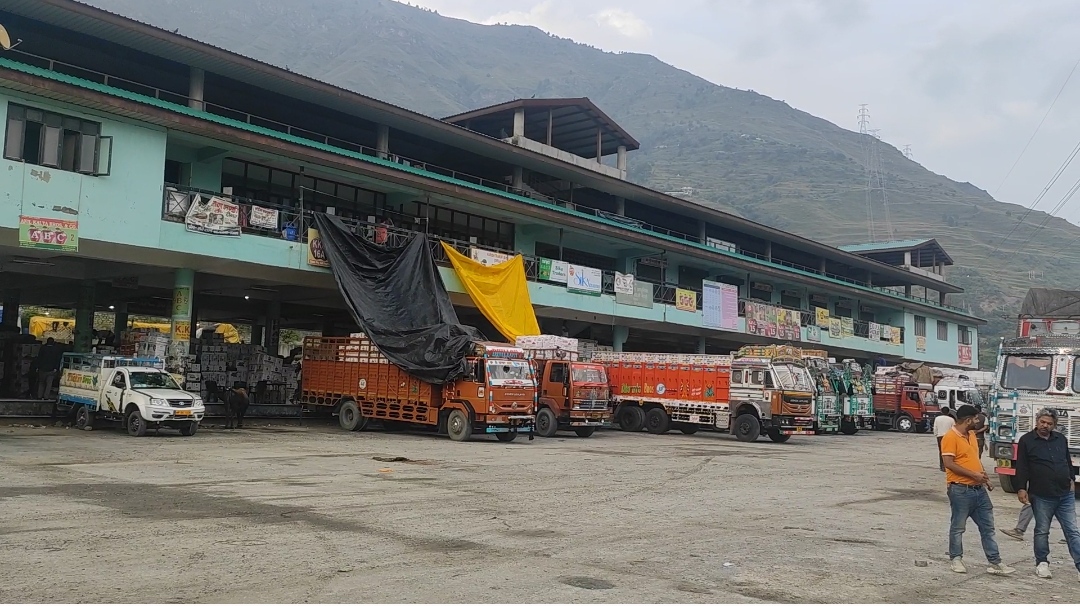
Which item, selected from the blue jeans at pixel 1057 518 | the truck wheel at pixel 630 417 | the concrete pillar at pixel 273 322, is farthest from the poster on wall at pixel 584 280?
the blue jeans at pixel 1057 518

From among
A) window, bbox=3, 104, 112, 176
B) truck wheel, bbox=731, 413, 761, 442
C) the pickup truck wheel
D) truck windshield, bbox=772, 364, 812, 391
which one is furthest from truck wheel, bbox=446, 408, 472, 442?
window, bbox=3, 104, 112, 176

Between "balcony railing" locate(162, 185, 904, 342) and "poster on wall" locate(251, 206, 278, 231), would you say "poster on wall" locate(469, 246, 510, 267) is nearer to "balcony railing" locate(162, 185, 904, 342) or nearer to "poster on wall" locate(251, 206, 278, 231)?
"balcony railing" locate(162, 185, 904, 342)

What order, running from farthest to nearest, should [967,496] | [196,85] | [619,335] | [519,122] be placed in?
[619,335] → [519,122] → [196,85] → [967,496]

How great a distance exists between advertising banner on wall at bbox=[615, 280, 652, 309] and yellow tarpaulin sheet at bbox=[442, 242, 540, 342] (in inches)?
233

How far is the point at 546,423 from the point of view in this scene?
26.8 meters

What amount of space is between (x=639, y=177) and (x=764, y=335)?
13166 centimetres

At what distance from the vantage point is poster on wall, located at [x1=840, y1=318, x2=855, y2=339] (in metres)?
51.4

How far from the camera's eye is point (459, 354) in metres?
23.3

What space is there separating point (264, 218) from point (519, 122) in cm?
1752

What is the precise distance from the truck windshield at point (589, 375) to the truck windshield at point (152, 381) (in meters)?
11.5

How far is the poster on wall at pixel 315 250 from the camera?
83.5 ft

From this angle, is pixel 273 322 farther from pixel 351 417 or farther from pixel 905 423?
pixel 905 423

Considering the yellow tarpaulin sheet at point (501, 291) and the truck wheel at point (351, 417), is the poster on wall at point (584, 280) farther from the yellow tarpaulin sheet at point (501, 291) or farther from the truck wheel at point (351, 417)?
the truck wheel at point (351, 417)

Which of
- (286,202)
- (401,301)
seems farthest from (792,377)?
(286,202)
